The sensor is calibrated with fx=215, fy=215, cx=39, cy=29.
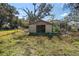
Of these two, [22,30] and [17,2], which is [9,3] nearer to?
[17,2]

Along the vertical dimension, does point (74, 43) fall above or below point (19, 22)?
below

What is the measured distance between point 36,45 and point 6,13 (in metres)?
0.38

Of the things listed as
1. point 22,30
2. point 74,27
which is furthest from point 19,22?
point 74,27

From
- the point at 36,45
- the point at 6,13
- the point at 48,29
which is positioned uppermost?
the point at 6,13

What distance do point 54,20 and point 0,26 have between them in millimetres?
471

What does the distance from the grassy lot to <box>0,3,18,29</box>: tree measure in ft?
0.33

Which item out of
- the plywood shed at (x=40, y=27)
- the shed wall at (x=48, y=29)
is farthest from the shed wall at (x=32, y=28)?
the shed wall at (x=48, y=29)

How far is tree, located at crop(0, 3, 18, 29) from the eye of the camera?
185cm

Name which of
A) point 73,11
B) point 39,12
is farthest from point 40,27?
point 73,11

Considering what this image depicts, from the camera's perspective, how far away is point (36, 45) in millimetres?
1843

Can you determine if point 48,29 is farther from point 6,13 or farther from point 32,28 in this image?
point 6,13

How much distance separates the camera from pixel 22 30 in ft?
6.11

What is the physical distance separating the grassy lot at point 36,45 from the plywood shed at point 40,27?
6cm

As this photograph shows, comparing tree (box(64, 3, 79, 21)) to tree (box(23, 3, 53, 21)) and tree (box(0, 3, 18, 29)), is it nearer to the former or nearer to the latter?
tree (box(23, 3, 53, 21))
